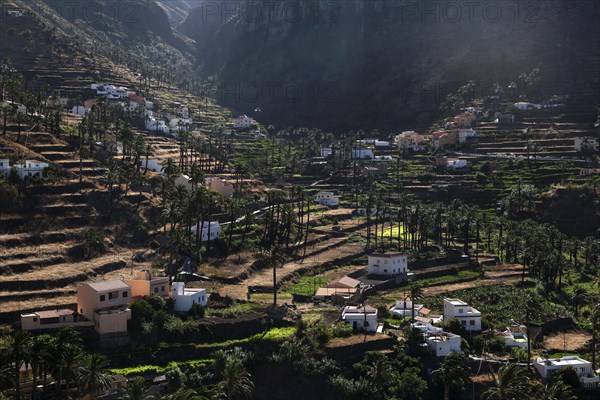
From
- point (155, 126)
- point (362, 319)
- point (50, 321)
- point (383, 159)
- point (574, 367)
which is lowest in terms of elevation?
point (574, 367)

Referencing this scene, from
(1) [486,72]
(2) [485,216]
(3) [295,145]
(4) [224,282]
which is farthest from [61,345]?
(1) [486,72]

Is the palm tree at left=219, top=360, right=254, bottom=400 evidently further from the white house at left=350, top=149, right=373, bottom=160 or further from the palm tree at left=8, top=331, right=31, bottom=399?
the white house at left=350, top=149, right=373, bottom=160

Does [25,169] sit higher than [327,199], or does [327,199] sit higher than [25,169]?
[25,169]

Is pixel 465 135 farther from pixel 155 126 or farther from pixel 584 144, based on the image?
pixel 155 126

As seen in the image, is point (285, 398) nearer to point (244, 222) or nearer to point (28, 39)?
point (244, 222)

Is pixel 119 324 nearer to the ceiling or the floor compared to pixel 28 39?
nearer to the floor

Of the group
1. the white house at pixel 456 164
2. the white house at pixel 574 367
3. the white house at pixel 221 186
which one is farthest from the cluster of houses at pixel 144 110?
the white house at pixel 574 367

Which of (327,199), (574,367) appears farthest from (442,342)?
(327,199)
